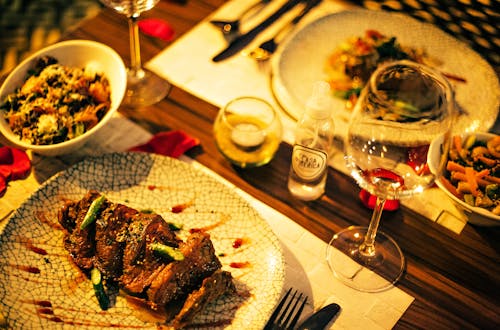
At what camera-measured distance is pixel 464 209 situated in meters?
1.57

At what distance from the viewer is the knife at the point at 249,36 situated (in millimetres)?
2064

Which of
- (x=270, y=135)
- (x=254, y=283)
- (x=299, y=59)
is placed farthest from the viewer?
(x=299, y=59)

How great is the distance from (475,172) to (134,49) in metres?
1.26

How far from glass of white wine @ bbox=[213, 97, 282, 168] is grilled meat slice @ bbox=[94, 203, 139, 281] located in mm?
428

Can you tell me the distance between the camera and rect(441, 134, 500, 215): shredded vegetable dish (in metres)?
1.58

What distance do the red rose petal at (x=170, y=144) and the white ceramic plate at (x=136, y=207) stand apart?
114mm

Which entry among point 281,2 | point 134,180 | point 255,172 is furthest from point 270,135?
point 281,2

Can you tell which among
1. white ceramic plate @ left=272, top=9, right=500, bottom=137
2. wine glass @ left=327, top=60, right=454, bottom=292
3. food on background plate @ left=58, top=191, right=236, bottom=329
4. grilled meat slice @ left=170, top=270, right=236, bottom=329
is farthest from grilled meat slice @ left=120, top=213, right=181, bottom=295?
white ceramic plate @ left=272, top=9, right=500, bottom=137

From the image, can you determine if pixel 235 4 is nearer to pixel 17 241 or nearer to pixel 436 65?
pixel 436 65

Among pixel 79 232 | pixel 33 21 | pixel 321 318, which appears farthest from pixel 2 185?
pixel 33 21

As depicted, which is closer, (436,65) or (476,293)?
(476,293)

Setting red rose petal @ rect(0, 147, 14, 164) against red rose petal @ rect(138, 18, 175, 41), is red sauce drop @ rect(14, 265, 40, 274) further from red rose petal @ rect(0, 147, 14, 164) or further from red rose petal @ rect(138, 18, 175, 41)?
red rose petal @ rect(138, 18, 175, 41)

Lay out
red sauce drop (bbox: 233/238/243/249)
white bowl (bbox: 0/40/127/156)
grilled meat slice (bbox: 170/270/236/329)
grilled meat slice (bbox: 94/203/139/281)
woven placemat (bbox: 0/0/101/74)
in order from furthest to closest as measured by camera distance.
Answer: woven placemat (bbox: 0/0/101/74) < white bowl (bbox: 0/40/127/156) < red sauce drop (bbox: 233/238/243/249) < grilled meat slice (bbox: 94/203/139/281) < grilled meat slice (bbox: 170/270/236/329)

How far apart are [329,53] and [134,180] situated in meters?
0.96
